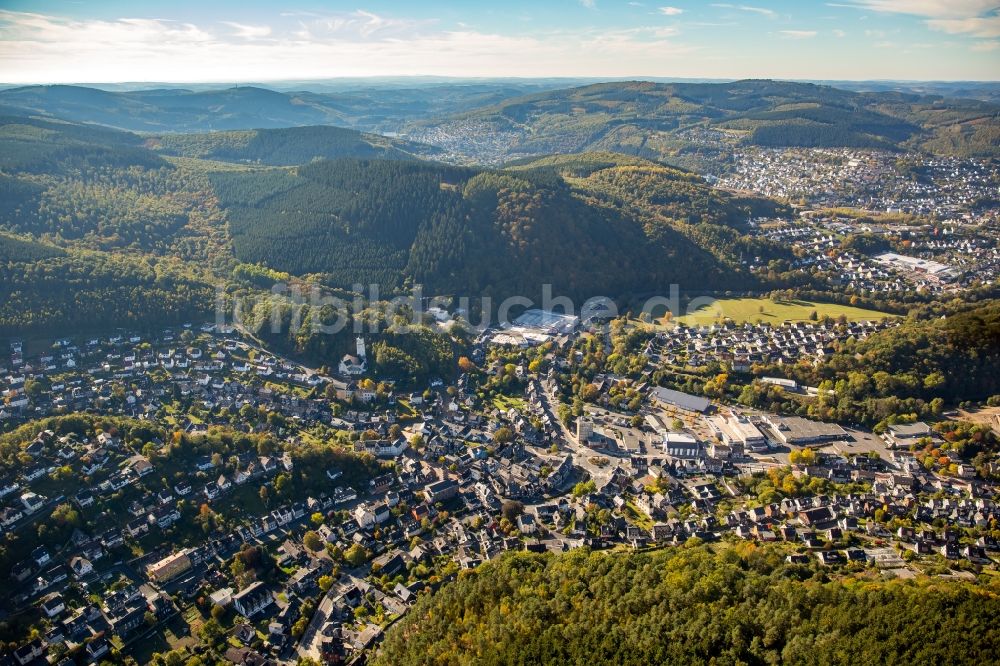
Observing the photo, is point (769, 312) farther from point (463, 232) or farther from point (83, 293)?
point (83, 293)

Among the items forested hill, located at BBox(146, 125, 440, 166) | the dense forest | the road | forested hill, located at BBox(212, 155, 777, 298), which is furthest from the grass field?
forested hill, located at BBox(146, 125, 440, 166)

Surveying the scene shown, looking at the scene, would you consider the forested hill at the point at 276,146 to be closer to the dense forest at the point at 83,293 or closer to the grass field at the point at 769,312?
the dense forest at the point at 83,293

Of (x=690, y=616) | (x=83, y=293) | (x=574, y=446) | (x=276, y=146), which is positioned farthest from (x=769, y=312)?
(x=276, y=146)

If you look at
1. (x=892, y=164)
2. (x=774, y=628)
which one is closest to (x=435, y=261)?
(x=774, y=628)

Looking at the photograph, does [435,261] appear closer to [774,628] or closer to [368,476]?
[368,476]

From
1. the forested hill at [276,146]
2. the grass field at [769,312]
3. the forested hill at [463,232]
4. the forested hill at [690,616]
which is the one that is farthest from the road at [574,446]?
the forested hill at [276,146]

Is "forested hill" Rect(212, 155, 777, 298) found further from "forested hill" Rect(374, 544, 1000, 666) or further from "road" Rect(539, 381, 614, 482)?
"forested hill" Rect(374, 544, 1000, 666)
